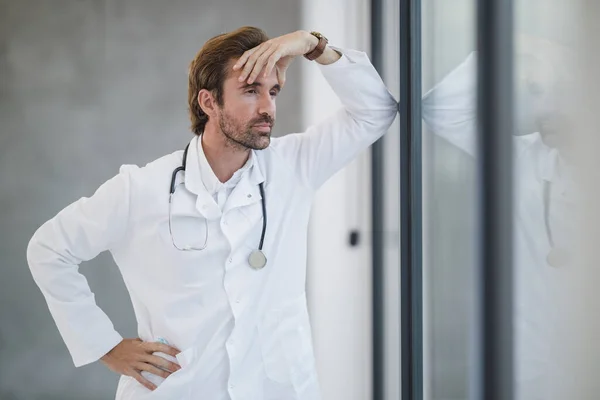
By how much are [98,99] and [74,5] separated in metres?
0.39

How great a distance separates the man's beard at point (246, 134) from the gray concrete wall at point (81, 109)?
108 cm

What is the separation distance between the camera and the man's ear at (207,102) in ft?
5.46

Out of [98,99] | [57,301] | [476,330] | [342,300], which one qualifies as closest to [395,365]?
[342,300]

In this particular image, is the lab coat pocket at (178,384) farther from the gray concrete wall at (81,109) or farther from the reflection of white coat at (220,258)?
the gray concrete wall at (81,109)

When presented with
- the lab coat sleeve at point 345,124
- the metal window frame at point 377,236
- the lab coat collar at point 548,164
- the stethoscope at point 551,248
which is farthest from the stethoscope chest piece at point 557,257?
the metal window frame at point 377,236

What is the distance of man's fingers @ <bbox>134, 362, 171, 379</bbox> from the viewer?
5.26 feet

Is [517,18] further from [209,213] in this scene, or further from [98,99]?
[98,99]

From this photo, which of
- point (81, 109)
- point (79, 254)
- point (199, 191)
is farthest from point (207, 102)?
point (81, 109)

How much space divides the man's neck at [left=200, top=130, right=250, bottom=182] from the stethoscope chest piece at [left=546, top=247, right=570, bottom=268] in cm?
86

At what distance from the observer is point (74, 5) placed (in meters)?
2.67

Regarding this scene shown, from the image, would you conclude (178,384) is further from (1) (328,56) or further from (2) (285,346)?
(1) (328,56)

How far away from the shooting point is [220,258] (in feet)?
5.20

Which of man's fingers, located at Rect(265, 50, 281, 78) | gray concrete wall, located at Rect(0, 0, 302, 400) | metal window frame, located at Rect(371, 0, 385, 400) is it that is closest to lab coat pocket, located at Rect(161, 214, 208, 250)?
man's fingers, located at Rect(265, 50, 281, 78)

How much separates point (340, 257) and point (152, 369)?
3.49 feet
